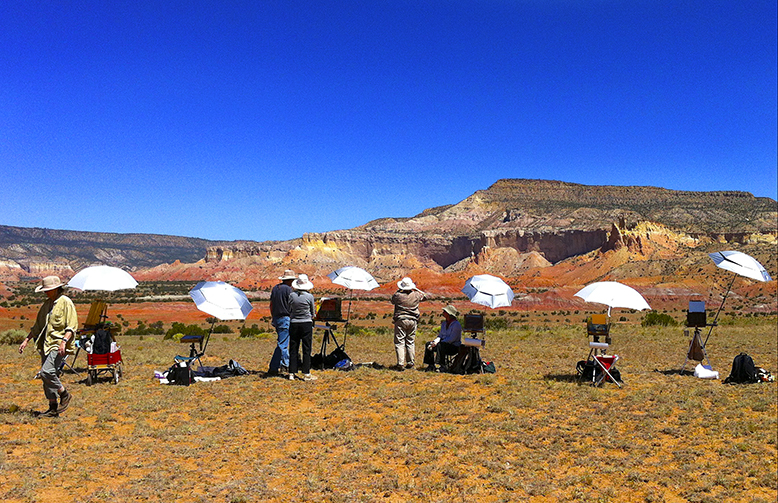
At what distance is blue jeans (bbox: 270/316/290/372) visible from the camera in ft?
37.3

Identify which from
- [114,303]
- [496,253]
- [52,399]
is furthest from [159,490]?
[496,253]

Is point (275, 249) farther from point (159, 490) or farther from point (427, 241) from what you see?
point (159, 490)

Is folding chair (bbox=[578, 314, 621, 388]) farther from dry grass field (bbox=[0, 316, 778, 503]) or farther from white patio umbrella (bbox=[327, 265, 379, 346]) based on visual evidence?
white patio umbrella (bbox=[327, 265, 379, 346])

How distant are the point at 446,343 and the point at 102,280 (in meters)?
7.87

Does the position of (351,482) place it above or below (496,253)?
below

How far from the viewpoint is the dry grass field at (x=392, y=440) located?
20.3 feet

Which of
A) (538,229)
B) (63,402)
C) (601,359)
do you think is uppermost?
(538,229)

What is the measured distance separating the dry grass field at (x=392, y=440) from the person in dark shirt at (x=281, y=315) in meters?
0.55

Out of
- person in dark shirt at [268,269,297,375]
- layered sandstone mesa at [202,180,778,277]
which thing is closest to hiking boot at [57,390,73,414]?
person in dark shirt at [268,269,297,375]

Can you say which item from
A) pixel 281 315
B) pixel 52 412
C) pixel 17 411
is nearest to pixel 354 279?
pixel 281 315

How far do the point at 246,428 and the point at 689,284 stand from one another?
7311cm

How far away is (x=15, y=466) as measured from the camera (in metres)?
6.31

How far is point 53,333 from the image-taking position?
26.9ft

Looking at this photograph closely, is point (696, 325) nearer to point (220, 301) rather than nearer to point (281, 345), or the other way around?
point (281, 345)
